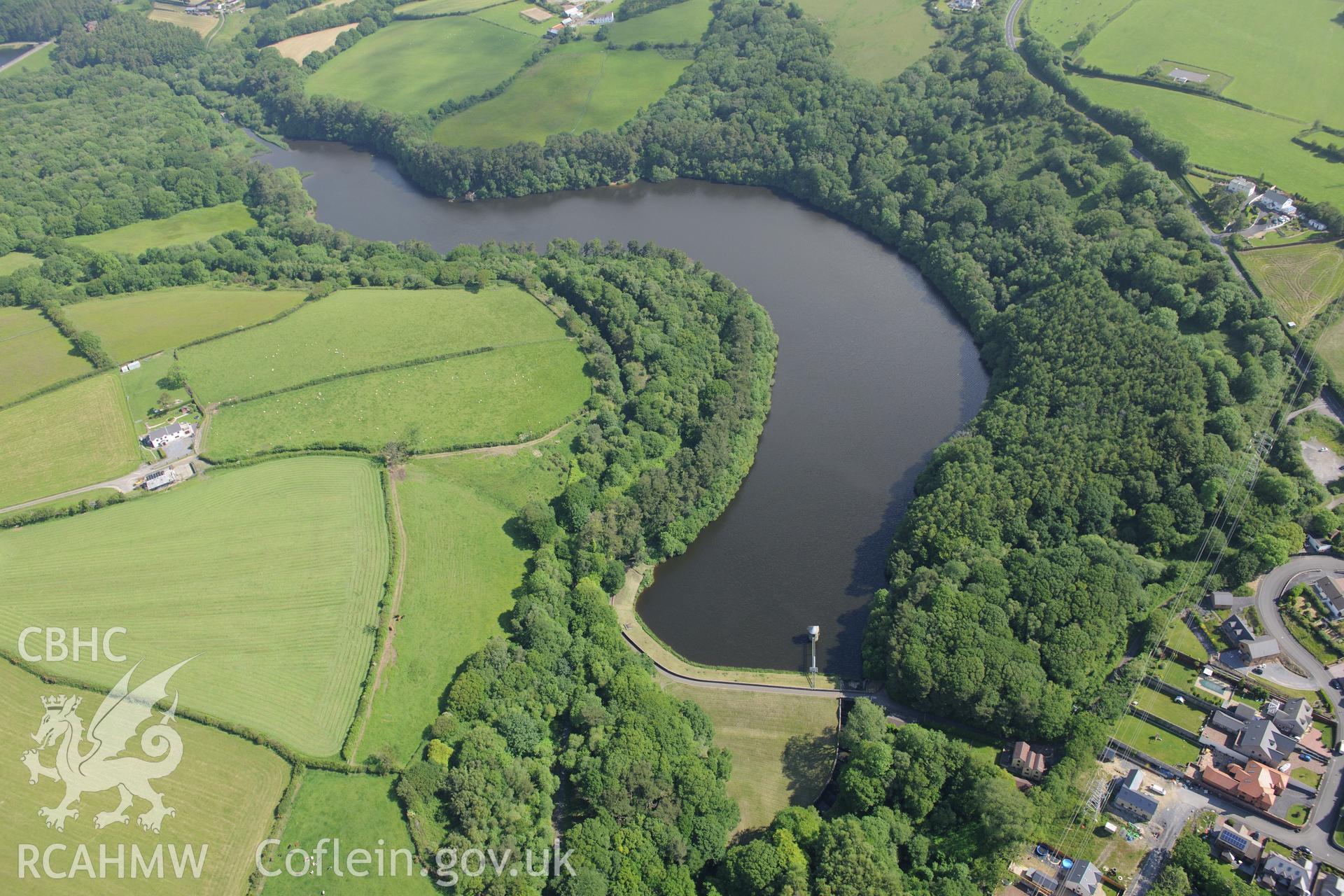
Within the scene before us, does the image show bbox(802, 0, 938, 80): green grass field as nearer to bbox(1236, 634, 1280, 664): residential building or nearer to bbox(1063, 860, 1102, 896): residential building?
bbox(1236, 634, 1280, 664): residential building

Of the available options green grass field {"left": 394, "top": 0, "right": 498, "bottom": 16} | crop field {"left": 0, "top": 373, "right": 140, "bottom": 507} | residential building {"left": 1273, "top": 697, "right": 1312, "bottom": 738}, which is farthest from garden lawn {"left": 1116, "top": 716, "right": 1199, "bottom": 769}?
green grass field {"left": 394, "top": 0, "right": 498, "bottom": 16}

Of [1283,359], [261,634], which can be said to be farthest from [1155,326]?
[261,634]

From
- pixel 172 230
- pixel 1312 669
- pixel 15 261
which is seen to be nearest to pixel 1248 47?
pixel 1312 669

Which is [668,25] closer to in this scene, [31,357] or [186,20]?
[186,20]

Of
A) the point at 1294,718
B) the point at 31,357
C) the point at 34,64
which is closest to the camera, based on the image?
the point at 1294,718

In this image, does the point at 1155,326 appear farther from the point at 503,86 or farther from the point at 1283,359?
the point at 503,86

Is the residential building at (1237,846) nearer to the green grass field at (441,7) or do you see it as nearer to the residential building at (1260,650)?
the residential building at (1260,650)

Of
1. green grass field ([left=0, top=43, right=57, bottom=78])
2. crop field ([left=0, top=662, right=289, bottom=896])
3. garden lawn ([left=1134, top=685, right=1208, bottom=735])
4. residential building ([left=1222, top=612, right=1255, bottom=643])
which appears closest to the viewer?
crop field ([left=0, top=662, right=289, bottom=896])

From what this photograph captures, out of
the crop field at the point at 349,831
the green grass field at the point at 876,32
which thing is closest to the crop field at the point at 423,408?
the crop field at the point at 349,831
